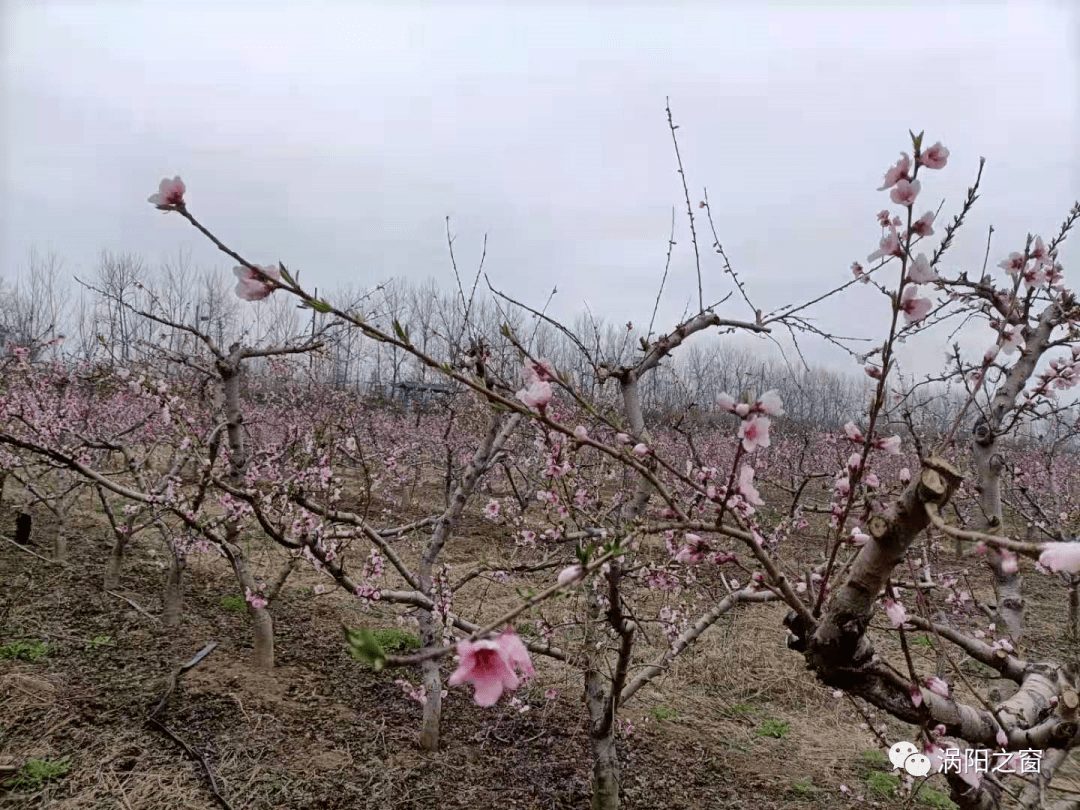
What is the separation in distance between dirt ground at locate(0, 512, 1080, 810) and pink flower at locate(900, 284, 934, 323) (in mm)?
2949

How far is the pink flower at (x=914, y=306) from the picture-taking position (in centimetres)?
139

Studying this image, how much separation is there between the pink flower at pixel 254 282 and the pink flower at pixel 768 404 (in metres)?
0.93

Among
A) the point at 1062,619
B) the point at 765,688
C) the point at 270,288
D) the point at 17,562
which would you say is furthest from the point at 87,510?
the point at 1062,619

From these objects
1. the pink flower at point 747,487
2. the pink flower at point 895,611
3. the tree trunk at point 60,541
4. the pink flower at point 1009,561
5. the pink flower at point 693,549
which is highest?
the pink flower at point 1009,561

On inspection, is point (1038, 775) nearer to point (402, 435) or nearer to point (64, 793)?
point (64, 793)

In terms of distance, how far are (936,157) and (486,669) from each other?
1.50 metres

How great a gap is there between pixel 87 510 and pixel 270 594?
6.54m

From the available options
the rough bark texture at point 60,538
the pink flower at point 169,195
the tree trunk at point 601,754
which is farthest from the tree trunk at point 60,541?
the pink flower at point 169,195

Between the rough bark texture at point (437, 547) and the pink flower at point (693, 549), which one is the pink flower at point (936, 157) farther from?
the rough bark texture at point (437, 547)

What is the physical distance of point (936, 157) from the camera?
143cm

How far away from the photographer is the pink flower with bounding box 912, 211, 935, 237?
1.35 meters

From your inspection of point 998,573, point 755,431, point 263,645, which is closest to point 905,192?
point 755,431

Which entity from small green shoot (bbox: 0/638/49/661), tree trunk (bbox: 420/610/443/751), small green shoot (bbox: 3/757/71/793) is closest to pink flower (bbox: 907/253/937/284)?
tree trunk (bbox: 420/610/443/751)

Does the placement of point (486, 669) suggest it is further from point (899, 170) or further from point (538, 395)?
point (899, 170)
